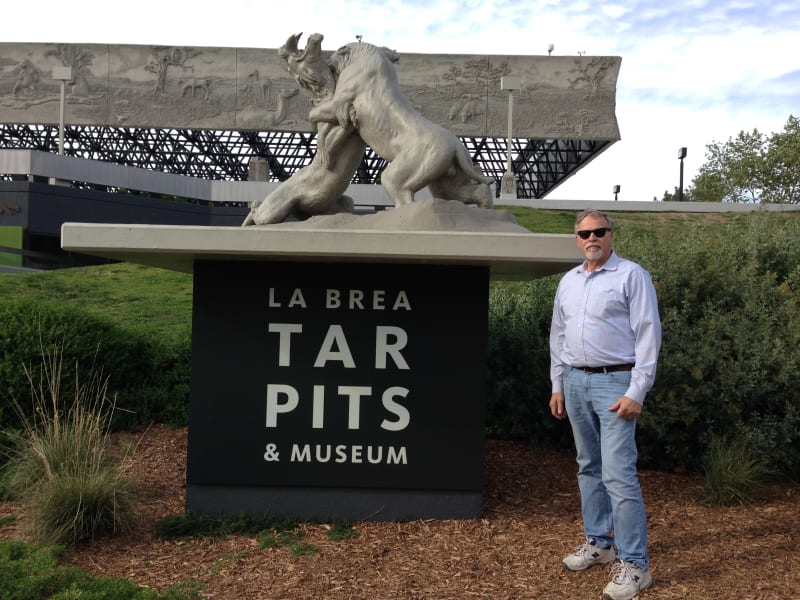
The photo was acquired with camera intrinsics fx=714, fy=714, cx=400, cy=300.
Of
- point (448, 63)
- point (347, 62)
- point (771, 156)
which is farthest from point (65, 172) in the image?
point (771, 156)

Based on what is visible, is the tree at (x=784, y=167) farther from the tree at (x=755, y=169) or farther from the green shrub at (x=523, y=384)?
the green shrub at (x=523, y=384)

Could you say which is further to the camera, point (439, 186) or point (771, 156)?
point (771, 156)

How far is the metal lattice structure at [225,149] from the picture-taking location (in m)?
38.4

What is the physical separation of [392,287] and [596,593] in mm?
2284

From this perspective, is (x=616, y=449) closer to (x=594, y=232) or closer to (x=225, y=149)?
(x=594, y=232)

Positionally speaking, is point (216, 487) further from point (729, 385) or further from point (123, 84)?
point (123, 84)

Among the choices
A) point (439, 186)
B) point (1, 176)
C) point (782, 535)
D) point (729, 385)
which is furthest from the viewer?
point (1, 176)

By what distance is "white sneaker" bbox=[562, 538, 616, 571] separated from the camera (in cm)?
401

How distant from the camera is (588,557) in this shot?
404 centimetres

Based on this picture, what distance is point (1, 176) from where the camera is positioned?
25688mm

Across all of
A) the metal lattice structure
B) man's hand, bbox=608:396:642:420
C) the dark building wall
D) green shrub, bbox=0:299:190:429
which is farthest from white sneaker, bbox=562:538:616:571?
the metal lattice structure

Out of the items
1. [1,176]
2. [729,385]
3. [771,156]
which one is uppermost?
[771,156]

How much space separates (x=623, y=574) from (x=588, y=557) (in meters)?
0.38

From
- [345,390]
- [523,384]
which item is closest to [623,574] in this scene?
[345,390]
